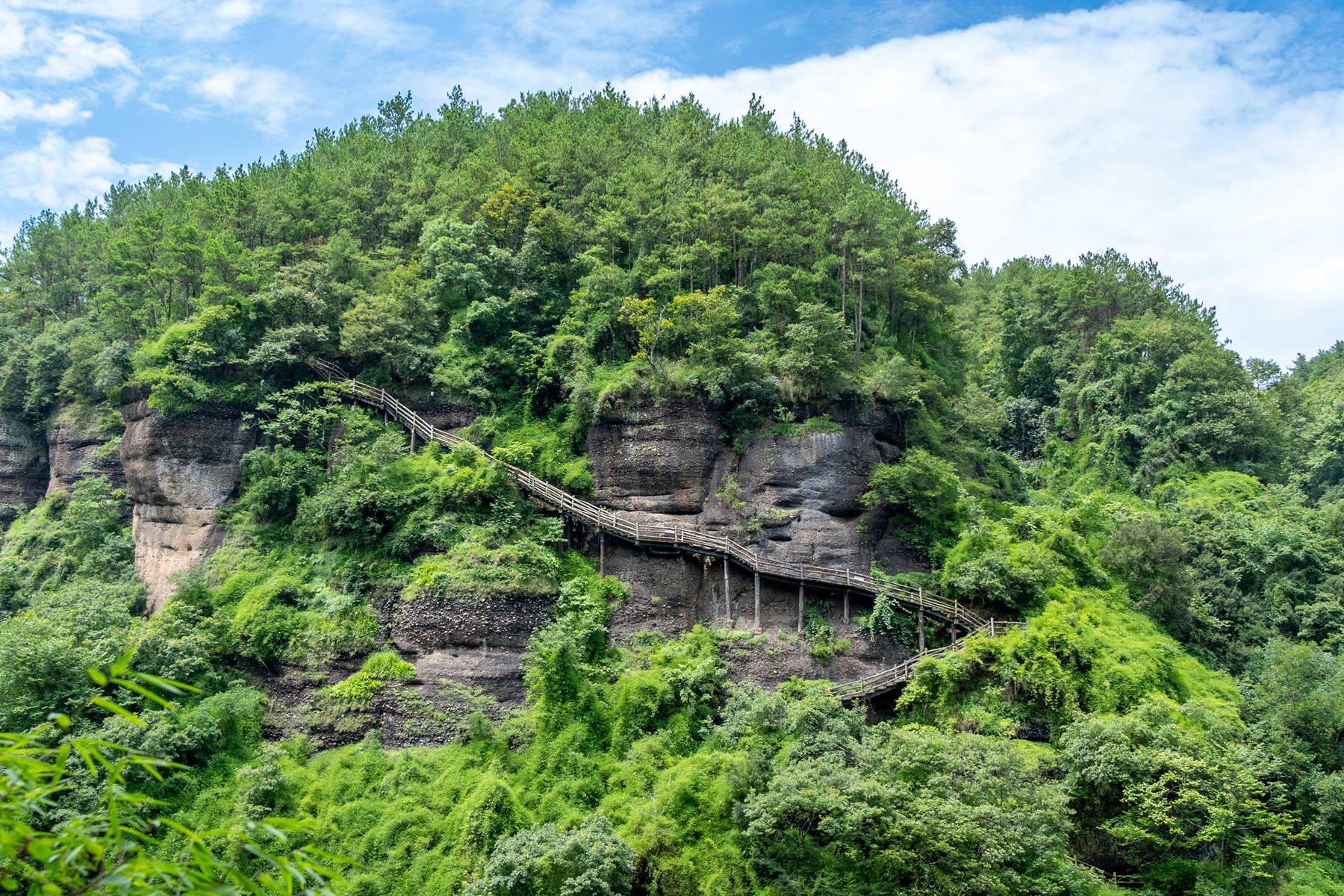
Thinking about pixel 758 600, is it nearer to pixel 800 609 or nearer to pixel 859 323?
pixel 800 609

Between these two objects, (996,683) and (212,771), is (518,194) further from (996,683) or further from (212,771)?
(996,683)

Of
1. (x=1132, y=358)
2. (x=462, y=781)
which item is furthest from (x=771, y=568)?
(x=1132, y=358)

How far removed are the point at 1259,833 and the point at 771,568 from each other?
47.4ft

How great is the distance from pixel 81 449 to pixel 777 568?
32085 mm

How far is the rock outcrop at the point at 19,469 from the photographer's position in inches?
1576

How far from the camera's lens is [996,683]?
24.5 metres

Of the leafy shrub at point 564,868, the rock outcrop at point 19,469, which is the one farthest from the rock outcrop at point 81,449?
the leafy shrub at point 564,868

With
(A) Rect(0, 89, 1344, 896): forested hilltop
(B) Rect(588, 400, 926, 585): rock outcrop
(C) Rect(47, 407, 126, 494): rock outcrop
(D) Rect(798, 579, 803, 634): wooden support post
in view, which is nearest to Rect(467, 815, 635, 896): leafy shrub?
(A) Rect(0, 89, 1344, 896): forested hilltop

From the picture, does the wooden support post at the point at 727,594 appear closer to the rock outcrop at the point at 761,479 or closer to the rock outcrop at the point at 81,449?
the rock outcrop at the point at 761,479

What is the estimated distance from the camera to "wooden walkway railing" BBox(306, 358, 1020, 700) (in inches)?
1033

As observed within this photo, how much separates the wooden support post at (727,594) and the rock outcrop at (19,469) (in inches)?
1345

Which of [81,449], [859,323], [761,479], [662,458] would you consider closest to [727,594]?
[761,479]

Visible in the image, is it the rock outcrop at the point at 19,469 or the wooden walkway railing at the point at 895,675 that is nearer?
the wooden walkway railing at the point at 895,675

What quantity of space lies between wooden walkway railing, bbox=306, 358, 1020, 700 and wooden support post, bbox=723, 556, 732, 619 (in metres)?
0.36
